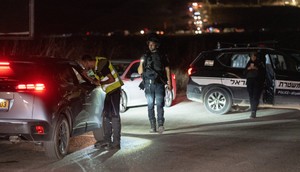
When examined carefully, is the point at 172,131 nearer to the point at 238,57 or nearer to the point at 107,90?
the point at 107,90

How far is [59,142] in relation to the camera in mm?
7523

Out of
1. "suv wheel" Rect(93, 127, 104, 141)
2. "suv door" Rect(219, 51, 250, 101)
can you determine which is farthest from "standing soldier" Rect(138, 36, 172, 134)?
"suv door" Rect(219, 51, 250, 101)

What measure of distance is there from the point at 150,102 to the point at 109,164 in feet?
9.65

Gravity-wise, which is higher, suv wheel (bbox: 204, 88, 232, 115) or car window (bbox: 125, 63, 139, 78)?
car window (bbox: 125, 63, 139, 78)

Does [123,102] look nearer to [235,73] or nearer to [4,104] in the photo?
[235,73]

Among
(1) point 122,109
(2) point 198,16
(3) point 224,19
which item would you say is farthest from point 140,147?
(2) point 198,16

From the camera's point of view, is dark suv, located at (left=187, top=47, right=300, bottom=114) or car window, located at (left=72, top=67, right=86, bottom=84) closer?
car window, located at (left=72, top=67, right=86, bottom=84)

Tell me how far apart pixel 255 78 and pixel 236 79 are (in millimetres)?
891

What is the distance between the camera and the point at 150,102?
990cm

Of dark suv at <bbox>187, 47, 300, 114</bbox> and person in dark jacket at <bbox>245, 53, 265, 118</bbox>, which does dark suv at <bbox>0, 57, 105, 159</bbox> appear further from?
dark suv at <bbox>187, 47, 300, 114</bbox>

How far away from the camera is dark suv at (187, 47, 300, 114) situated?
12320 mm

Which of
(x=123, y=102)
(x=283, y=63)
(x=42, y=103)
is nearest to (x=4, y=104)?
(x=42, y=103)

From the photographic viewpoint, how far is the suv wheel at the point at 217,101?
12.9 metres

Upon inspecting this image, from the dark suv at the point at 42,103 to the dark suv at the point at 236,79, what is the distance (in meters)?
5.65
